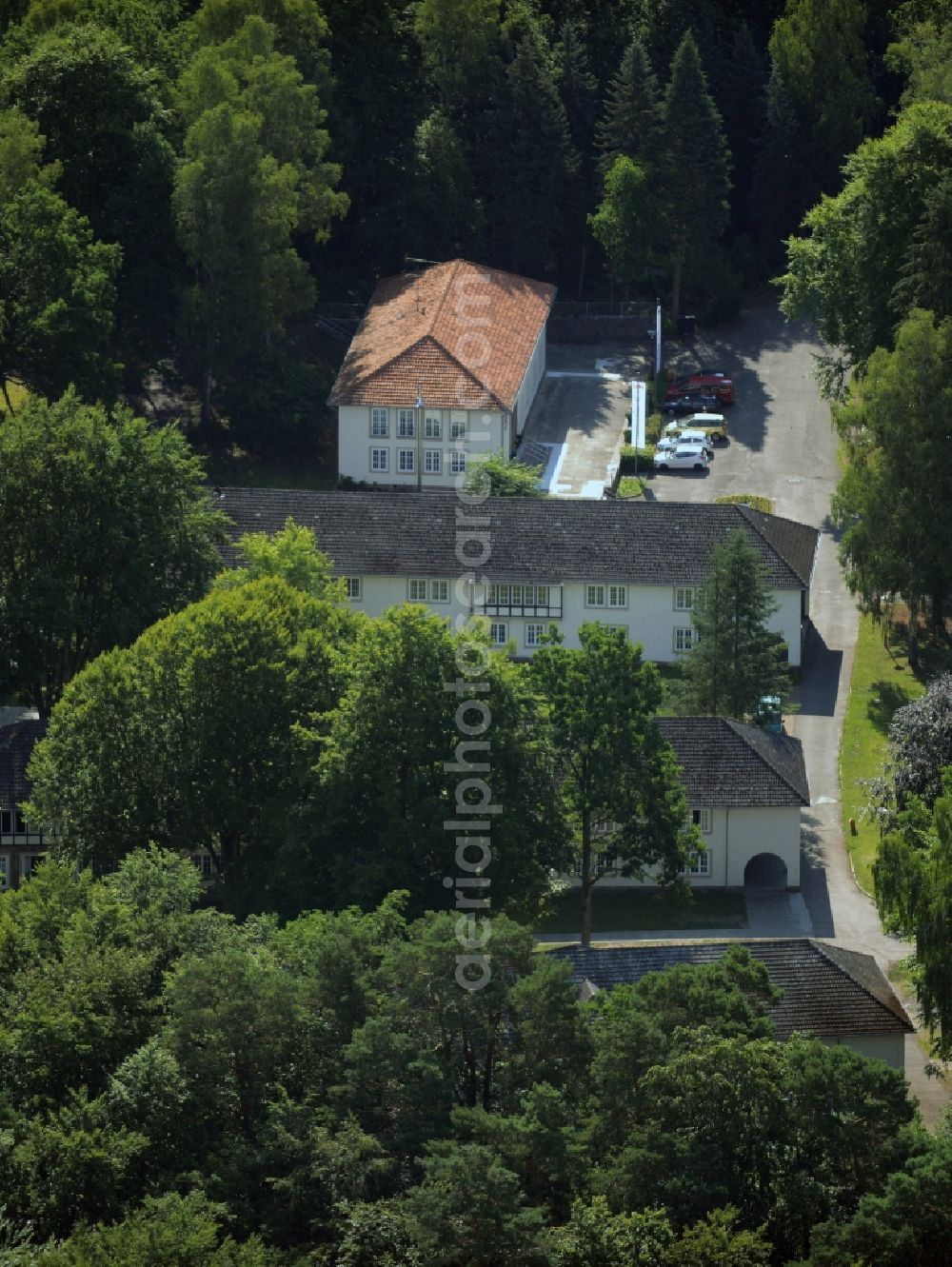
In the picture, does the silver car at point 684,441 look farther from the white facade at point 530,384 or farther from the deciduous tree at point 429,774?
the deciduous tree at point 429,774

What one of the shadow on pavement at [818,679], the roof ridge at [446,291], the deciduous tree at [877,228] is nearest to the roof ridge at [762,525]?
the shadow on pavement at [818,679]

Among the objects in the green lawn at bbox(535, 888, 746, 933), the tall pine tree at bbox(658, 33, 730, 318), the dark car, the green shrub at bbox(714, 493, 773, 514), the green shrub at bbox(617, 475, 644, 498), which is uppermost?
the tall pine tree at bbox(658, 33, 730, 318)

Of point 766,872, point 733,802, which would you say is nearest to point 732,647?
point 733,802

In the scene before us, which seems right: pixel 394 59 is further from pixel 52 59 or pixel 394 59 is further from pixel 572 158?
pixel 52 59

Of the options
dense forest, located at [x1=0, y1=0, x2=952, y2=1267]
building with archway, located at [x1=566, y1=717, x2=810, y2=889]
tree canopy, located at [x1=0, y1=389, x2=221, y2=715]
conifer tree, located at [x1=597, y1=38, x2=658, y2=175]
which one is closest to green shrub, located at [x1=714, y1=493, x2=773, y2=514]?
dense forest, located at [x1=0, y1=0, x2=952, y2=1267]

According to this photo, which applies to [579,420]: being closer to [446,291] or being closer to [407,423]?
[446,291]

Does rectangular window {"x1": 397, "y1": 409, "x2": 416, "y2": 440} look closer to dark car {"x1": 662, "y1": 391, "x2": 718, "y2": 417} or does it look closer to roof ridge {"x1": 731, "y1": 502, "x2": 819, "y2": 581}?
dark car {"x1": 662, "y1": 391, "x2": 718, "y2": 417}
